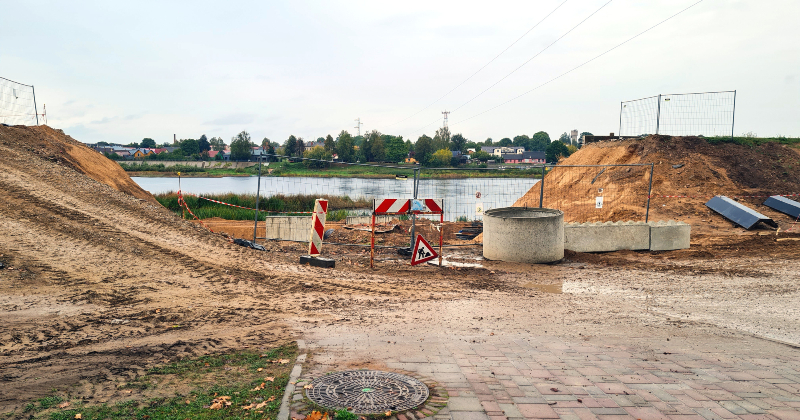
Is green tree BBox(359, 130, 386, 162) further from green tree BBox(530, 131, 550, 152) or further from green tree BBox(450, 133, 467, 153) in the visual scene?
green tree BBox(530, 131, 550, 152)

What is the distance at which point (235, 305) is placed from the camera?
6.84m

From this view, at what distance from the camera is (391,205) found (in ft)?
34.2

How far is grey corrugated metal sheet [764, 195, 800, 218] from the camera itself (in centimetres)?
1700

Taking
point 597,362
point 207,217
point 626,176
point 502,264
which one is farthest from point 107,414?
point 626,176

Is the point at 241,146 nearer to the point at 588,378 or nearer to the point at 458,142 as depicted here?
the point at 458,142

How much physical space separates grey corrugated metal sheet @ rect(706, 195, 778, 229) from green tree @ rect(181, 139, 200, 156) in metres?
119

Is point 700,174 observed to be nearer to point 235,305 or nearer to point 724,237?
point 724,237

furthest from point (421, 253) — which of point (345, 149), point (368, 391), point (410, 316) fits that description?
point (345, 149)


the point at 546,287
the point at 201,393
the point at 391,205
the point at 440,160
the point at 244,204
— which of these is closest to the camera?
the point at 201,393

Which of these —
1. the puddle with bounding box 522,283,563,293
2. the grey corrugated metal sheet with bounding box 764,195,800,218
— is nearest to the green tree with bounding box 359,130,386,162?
the grey corrugated metal sheet with bounding box 764,195,800,218

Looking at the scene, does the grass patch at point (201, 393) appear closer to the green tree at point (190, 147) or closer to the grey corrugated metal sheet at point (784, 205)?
the grey corrugated metal sheet at point (784, 205)

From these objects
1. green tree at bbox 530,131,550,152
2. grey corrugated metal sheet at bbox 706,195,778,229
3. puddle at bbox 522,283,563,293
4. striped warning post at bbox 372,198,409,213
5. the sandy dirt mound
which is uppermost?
green tree at bbox 530,131,550,152

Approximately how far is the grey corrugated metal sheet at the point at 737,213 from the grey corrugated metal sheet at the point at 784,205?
2081mm

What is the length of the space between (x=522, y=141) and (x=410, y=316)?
17664cm
